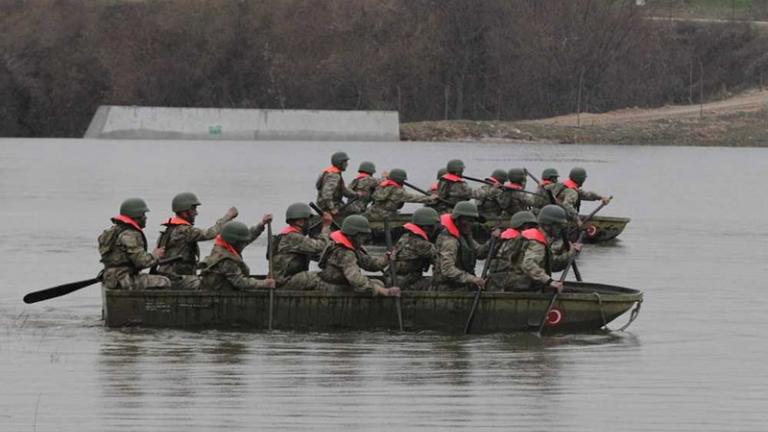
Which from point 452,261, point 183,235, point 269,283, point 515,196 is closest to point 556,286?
point 452,261

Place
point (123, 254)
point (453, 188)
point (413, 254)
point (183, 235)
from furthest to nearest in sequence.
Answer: point (453, 188)
point (413, 254)
point (183, 235)
point (123, 254)

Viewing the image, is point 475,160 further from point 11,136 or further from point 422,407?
point 422,407

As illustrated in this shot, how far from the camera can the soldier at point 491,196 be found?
121 ft

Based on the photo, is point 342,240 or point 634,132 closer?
point 342,240

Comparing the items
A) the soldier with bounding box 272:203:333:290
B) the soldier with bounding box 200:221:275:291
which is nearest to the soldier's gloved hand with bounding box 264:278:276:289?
the soldier with bounding box 200:221:275:291

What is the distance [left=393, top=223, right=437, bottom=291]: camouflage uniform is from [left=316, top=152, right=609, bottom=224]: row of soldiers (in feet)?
34.5

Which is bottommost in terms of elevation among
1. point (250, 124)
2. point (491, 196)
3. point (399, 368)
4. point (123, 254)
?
point (399, 368)

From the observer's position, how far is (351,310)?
941 inches

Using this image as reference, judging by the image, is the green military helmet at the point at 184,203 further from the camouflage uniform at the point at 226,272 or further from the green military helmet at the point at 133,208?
the camouflage uniform at the point at 226,272

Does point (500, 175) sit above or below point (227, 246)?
above

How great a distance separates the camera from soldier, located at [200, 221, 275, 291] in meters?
23.5

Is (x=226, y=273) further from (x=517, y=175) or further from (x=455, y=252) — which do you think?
(x=517, y=175)

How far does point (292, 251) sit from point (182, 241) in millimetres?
1552

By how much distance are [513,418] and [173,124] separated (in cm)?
7934
